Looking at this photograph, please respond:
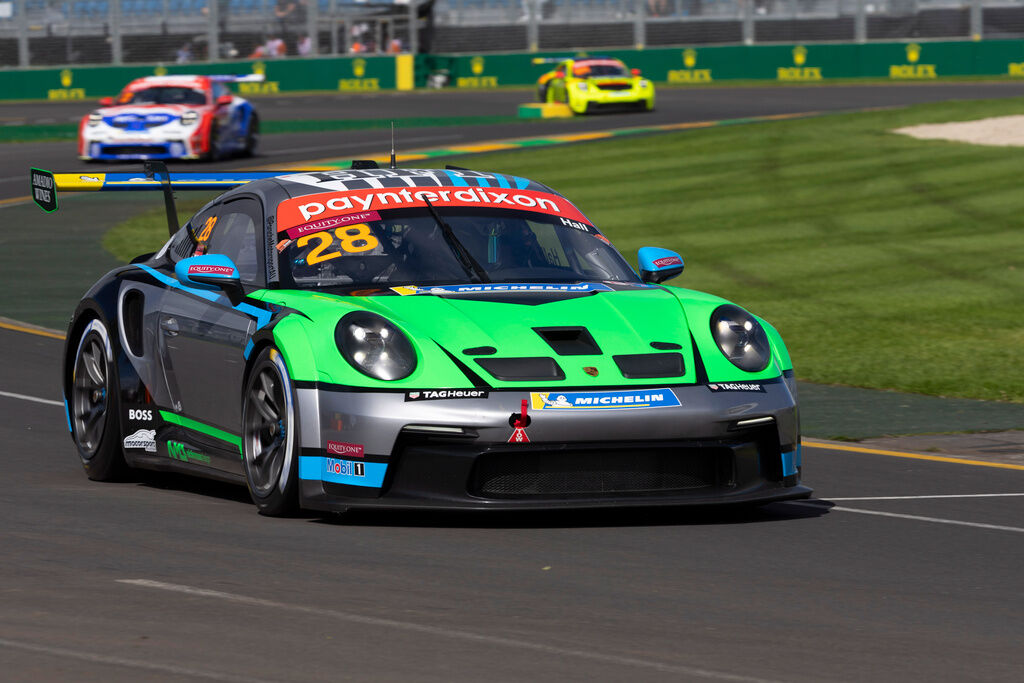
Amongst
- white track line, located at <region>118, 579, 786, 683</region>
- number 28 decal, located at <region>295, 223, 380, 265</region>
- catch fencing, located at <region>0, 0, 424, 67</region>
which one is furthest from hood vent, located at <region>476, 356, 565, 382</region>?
catch fencing, located at <region>0, 0, 424, 67</region>

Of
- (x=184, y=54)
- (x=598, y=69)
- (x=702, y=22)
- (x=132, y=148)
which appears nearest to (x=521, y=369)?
(x=132, y=148)

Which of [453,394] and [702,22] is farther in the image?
[702,22]

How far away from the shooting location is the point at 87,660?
4.90 metres

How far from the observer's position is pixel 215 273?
7.66 metres

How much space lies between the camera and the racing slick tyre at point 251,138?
1224 inches

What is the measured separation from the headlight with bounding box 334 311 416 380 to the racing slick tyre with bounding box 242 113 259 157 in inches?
965

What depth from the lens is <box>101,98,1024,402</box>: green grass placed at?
1363 cm

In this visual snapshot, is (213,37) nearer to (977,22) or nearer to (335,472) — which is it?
(977,22)

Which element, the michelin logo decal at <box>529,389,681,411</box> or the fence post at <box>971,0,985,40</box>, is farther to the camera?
the fence post at <box>971,0,985,40</box>

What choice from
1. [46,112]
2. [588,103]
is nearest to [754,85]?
[588,103]

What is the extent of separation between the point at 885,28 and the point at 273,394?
49.5 metres

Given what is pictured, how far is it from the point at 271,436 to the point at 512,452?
1.01 m

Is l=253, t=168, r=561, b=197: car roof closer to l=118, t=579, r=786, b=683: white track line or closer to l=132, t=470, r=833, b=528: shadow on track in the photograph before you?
l=132, t=470, r=833, b=528: shadow on track

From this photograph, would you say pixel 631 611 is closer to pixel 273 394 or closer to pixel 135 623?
pixel 135 623
